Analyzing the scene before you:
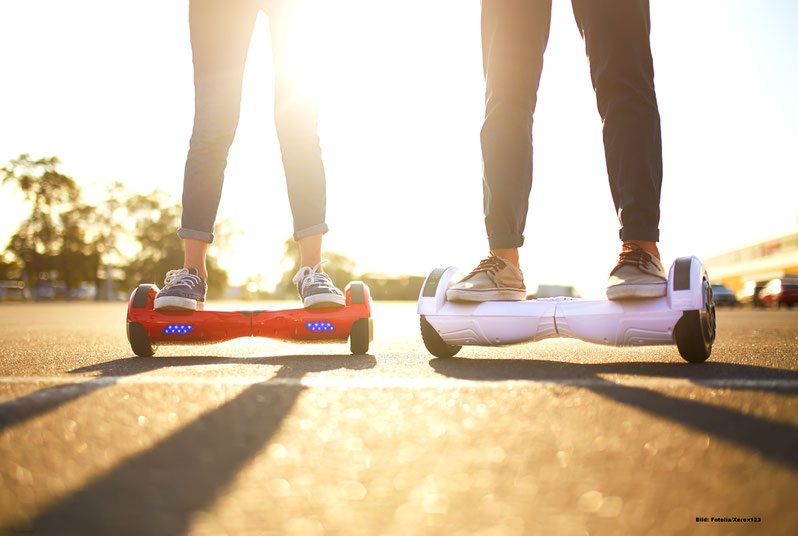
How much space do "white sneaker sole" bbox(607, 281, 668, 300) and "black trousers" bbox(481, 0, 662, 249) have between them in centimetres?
25

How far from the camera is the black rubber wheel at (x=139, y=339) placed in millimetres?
2754

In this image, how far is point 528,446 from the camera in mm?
967

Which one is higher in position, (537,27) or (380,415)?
(537,27)

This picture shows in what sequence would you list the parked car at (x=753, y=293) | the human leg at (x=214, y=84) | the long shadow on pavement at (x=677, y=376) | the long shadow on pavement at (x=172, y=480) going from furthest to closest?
the parked car at (x=753, y=293) < the human leg at (x=214, y=84) < the long shadow on pavement at (x=677, y=376) < the long shadow on pavement at (x=172, y=480)

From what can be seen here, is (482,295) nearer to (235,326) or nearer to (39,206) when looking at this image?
(235,326)

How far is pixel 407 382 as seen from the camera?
1.69 m

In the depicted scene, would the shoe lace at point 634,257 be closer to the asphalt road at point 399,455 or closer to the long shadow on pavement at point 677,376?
the long shadow on pavement at point 677,376

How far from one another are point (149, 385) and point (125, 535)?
971mm

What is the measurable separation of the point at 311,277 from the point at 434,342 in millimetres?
674

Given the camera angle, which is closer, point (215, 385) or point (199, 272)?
point (215, 385)

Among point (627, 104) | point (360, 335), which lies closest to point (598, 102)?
point (627, 104)

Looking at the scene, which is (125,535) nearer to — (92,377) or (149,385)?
(149,385)

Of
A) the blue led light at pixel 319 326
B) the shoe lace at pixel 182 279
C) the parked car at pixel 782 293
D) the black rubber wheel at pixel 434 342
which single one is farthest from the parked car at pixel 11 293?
the black rubber wheel at pixel 434 342

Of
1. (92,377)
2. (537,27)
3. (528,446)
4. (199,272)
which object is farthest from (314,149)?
(528,446)
